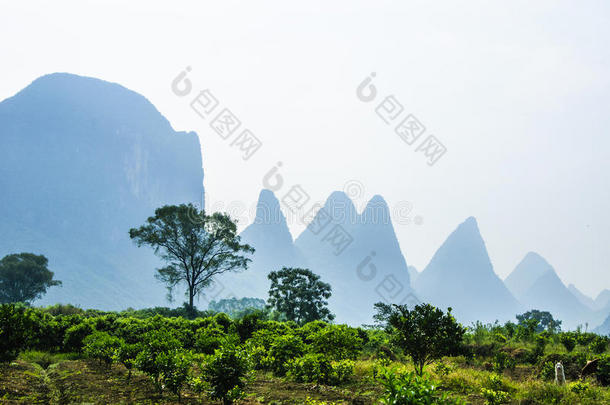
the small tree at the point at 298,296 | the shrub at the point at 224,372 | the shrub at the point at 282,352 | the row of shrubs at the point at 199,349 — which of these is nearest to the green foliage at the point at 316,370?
the row of shrubs at the point at 199,349

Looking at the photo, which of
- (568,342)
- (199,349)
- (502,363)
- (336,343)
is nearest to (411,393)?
(336,343)

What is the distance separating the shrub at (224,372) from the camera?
22.9 ft

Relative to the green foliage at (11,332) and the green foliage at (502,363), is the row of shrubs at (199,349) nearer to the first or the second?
the green foliage at (11,332)

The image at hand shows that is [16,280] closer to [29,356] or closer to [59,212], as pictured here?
[29,356]

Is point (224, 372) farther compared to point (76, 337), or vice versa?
point (76, 337)

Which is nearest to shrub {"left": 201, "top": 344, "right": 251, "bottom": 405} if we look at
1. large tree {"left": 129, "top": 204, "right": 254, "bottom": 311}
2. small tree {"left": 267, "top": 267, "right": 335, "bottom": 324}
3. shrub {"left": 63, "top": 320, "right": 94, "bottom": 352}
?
shrub {"left": 63, "top": 320, "right": 94, "bottom": 352}

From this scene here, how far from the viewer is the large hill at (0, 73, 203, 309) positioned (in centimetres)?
14500

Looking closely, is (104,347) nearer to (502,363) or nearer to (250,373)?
(250,373)

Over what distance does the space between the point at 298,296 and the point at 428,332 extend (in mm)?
33112

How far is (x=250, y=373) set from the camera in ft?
24.4

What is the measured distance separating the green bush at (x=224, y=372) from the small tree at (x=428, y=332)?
15.2ft

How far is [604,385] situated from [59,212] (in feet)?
611

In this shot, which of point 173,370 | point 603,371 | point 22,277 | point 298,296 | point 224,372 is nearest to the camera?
point 224,372

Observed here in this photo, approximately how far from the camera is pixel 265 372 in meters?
12.0
